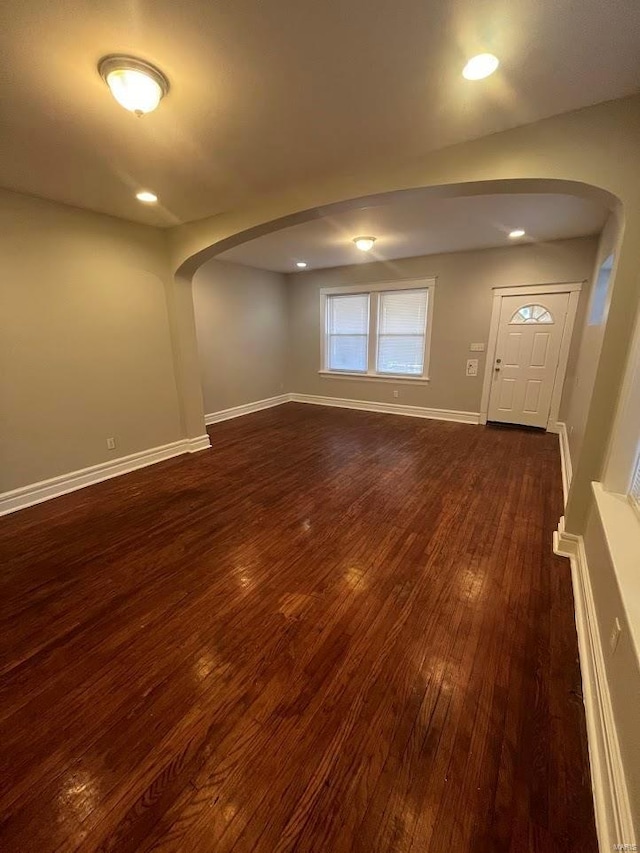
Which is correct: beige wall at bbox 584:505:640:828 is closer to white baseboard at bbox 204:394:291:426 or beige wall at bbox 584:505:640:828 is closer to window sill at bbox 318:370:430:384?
window sill at bbox 318:370:430:384

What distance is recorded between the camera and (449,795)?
1.12 meters

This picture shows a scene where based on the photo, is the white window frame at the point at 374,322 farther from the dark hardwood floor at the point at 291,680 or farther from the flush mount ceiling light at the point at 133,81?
the flush mount ceiling light at the point at 133,81

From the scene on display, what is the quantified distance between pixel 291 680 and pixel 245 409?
206 inches

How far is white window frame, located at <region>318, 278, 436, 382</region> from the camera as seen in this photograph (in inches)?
222

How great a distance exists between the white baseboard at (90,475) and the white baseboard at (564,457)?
4125mm

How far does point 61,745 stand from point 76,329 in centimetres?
324

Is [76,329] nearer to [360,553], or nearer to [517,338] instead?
[360,553]

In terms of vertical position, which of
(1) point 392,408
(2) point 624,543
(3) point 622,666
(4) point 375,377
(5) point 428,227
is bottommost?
(1) point 392,408

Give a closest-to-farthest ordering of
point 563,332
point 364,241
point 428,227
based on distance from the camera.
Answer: point 428,227 → point 364,241 → point 563,332

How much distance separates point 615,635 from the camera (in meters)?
1.30

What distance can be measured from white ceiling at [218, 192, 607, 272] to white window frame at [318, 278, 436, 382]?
49 centimetres

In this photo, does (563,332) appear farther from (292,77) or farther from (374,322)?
(292,77)

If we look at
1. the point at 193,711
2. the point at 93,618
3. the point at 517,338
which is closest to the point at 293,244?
the point at 517,338

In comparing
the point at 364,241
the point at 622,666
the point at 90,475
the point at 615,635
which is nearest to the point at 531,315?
the point at 364,241
